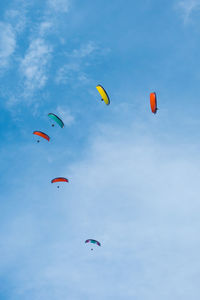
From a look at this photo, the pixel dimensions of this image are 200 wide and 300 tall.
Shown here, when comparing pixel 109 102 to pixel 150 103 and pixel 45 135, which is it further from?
pixel 45 135

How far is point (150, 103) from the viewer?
1676 inches

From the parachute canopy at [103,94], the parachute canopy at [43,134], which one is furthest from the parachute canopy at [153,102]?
the parachute canopy at [43,134]

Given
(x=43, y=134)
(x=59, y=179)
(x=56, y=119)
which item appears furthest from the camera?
(x=59, y=179)

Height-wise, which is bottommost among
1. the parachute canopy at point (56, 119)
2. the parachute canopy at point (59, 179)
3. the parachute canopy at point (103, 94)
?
the parachute canopy at point (59, 179)

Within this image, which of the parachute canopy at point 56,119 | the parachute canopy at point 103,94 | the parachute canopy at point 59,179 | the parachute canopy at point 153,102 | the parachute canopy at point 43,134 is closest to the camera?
the parachute canopy at point 153,102

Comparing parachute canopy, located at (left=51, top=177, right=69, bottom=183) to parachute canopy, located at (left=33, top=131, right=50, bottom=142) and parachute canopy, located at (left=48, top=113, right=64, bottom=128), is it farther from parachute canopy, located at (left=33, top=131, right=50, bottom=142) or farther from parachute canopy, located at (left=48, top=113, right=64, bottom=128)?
parachute canopy, located at (left=48, top=113, right=64, bottom=128)

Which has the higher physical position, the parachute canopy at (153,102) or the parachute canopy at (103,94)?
the parachute canopy at (103,94)

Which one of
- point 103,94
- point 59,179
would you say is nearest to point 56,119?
point 103,94

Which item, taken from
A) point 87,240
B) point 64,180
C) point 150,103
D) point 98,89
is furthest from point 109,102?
point 87,240

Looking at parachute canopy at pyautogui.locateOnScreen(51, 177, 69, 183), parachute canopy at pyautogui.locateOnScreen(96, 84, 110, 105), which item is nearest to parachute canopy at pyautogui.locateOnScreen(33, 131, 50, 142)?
parachute canopy at pyautogui.locateOnScreen(51, 177, 69, 183)

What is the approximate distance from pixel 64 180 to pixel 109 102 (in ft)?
49.9

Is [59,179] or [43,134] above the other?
[43,134]

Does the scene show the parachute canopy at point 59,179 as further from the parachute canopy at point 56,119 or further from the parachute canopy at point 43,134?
the parachute canopy at point 56,119

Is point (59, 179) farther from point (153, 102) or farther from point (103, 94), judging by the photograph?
point (153, 102)
